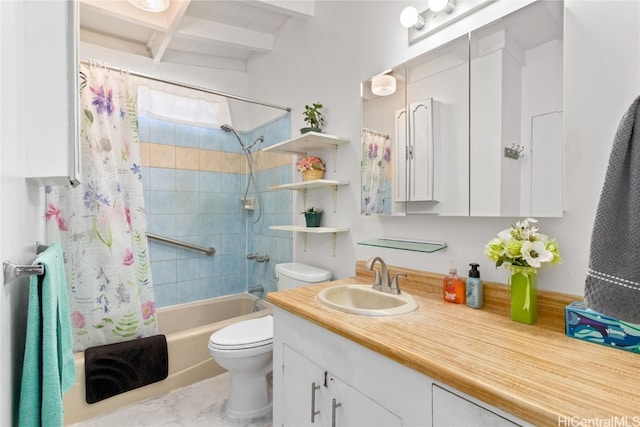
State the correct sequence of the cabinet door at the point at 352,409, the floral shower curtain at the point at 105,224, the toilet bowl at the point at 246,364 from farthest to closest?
the floral shower curtain at the point at 105,224 → the toilet bowl at the point at 246,364 → the cabinet door at the point at 352,409

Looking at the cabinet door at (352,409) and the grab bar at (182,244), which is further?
the grab bar at (182,244)

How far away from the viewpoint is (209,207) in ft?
9.57

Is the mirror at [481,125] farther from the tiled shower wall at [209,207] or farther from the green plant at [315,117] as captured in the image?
the tiled shower wall at [209,207]

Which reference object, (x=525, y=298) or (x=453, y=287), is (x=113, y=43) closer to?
(x=453, y=287)

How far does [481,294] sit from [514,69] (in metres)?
0.88

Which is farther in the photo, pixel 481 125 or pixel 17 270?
pixel 481 125

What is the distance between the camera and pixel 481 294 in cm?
124

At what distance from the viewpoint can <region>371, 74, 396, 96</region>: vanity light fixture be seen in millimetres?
1614

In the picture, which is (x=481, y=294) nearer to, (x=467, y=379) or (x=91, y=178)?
(x=467, y=379)

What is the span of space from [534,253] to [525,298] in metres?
0.16

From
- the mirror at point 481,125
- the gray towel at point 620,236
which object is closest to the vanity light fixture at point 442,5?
the mirror at point 481,125

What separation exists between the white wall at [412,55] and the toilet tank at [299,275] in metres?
0.09

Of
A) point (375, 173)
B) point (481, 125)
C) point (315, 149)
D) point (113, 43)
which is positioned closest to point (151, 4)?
point (113, 43)

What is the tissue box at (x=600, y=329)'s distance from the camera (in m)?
0.86
